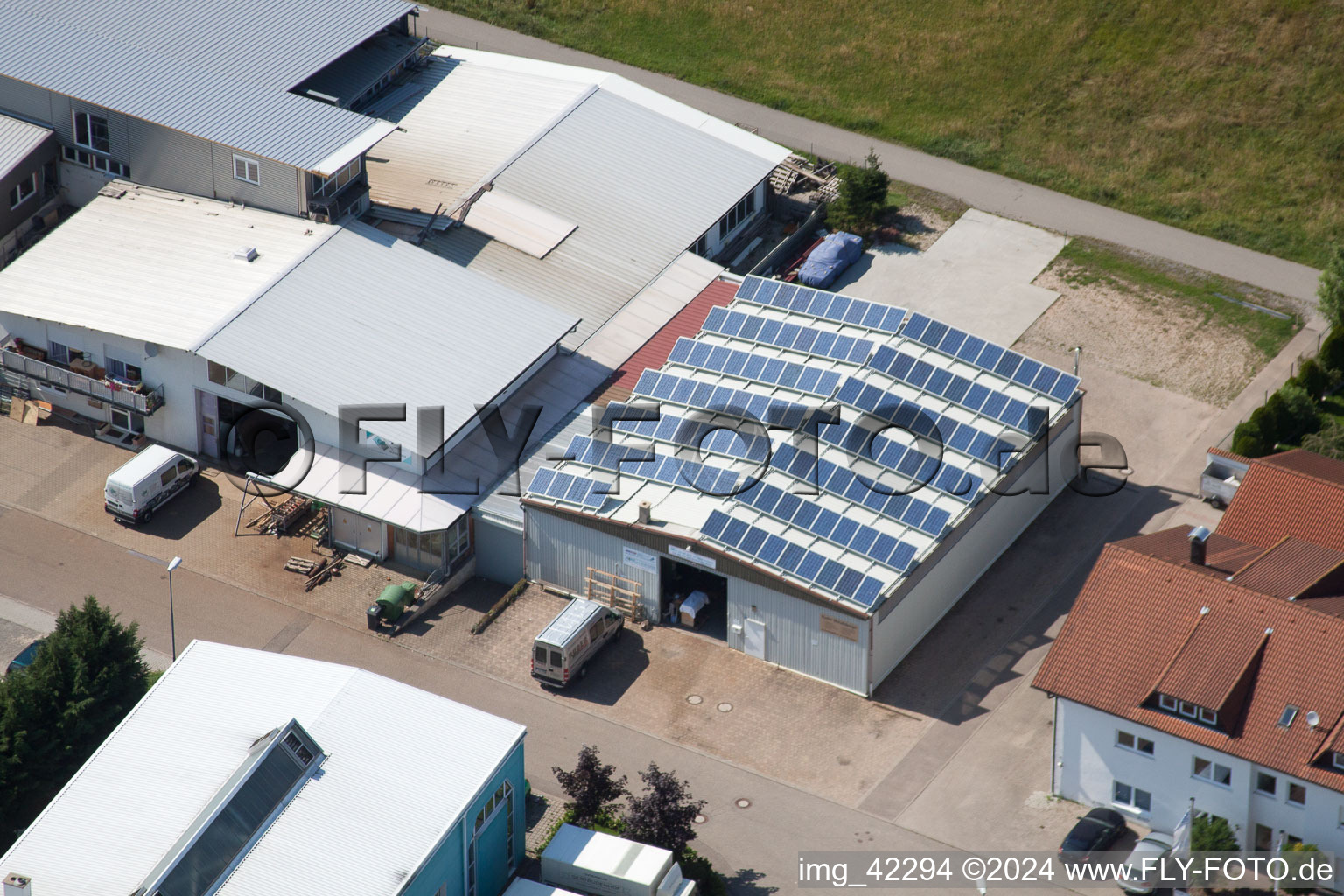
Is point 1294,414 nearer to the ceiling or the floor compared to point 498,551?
nearer to the ceiling

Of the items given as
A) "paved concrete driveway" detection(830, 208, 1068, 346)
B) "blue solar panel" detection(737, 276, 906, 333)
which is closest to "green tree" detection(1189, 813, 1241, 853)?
"blue solar panel" detection(737, 276, 906, 333)

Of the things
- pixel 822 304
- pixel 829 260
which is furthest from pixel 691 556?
pixel 829 260

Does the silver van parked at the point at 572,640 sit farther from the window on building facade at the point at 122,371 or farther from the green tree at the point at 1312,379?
the green tree at the point at 1312,379

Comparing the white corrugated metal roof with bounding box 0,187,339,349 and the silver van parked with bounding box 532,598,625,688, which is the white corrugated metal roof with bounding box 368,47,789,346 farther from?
the silver van parked with bounding box 532,598,625,688

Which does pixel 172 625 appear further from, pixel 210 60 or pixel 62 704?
pixel 210 60

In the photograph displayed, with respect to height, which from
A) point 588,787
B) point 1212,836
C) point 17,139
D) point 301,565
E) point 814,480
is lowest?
point 301,565

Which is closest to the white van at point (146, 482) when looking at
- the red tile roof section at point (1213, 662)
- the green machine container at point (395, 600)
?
the green machine container at point (395, 600)
